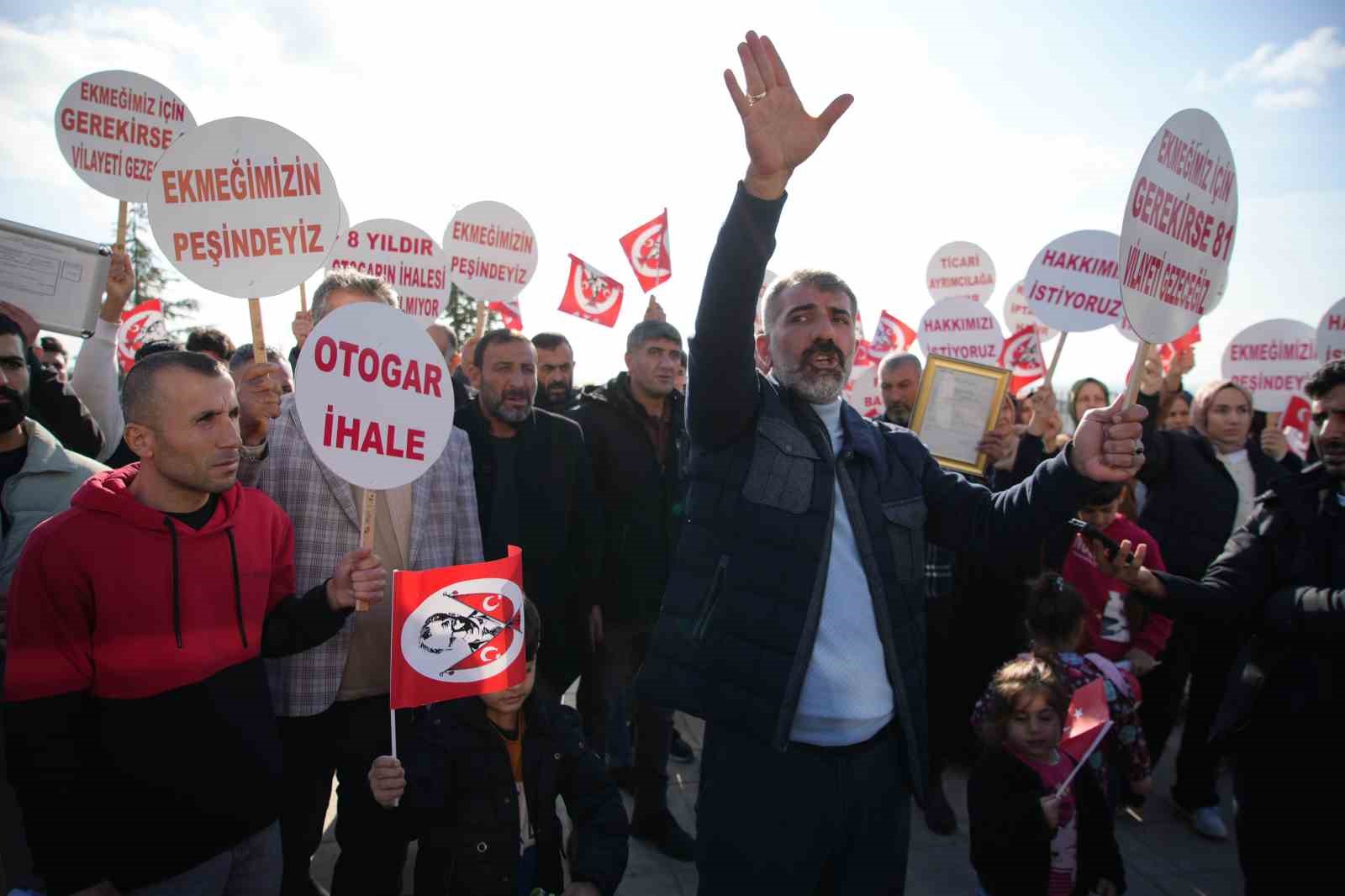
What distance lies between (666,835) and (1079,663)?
75.9 inches

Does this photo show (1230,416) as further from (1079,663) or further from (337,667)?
(337,667)

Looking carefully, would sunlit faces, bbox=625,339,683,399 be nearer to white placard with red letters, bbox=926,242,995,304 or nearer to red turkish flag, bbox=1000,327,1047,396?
red turkish flag, bbox=1000,327,1047,396

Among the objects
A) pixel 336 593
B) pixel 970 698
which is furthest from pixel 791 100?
pixel 970 698

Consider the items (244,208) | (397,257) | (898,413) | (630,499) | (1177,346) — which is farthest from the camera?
(1177,346)

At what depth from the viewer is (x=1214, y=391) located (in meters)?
4.75

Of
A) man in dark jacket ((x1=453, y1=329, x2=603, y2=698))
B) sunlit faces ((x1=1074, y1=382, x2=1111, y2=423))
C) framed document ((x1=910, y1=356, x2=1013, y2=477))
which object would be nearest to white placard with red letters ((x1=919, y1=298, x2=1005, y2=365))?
sunlit faces ((x1=1074, y1=382, x2=1111, y2=423))

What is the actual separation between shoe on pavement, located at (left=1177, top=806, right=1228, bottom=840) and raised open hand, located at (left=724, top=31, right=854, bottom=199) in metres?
4.03

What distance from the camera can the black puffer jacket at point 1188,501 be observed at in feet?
14.1

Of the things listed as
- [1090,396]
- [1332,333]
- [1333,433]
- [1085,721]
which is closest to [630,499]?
[1085,721]

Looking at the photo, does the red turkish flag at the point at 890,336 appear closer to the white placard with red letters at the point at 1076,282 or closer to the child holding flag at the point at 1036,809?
the white placard with red letters at the point at 1076,282

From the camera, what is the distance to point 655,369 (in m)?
4.10

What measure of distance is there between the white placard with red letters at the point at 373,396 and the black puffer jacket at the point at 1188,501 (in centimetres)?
381

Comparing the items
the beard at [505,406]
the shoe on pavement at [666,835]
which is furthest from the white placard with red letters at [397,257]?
the shoe on pavement at [666,835]

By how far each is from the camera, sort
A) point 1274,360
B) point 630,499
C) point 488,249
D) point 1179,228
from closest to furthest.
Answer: point 1179,228
point 630,499
point 488,249
point 1274,360
